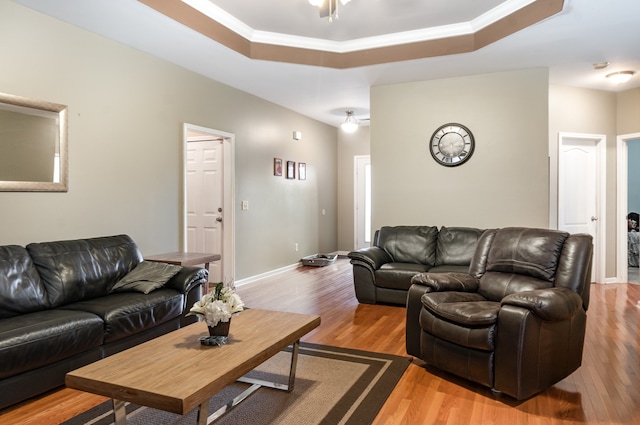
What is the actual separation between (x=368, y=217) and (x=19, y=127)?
660 centimetres

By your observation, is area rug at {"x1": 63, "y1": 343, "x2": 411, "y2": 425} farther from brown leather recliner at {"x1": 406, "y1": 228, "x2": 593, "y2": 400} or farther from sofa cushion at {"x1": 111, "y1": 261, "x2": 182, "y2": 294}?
sofa cushion at {"x1": 111, "y1": 261, "x2": 182, "y2": 294}

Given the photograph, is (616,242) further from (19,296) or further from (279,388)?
(19,296)

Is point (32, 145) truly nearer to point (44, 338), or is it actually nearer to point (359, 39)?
point (44, 338)

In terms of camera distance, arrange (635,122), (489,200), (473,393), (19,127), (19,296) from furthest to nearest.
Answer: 1. (635,122)
2. (489,200)
3. (19,127)
4. (19,296)
5. (473,393)

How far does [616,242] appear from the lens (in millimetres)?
6020

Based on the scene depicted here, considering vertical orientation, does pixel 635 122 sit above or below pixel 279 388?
above

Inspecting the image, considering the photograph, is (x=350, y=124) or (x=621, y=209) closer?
(x=621, y=209)

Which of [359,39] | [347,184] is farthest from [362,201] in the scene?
[359,39]

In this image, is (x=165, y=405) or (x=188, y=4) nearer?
(x=165, y=405)

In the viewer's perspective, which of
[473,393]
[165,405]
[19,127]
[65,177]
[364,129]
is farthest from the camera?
[364,129]

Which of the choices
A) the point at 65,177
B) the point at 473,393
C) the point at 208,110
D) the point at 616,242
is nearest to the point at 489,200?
the point at 616,242

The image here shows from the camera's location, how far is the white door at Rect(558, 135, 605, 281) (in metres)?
5.93

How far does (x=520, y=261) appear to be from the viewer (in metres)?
2.99

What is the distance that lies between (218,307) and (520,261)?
2099 millimetres
